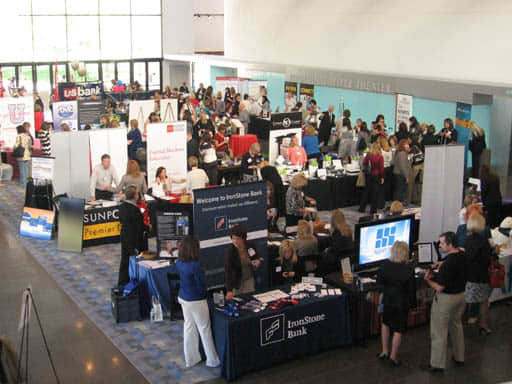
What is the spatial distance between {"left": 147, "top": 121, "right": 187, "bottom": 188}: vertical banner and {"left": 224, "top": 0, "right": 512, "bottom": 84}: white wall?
268 inches

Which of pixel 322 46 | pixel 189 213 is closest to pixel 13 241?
pixel 189 213

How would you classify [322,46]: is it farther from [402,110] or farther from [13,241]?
[13,241]

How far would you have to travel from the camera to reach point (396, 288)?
6.79 m

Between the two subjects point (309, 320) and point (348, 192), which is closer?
point (309, 320)

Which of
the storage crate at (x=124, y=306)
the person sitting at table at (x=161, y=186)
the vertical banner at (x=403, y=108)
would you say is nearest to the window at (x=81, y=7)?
the vertical banner at (x=403, y=108)

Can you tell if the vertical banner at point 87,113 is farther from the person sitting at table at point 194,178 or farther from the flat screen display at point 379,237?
the flat screen display at point 379,237

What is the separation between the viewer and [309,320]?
730 centimetres

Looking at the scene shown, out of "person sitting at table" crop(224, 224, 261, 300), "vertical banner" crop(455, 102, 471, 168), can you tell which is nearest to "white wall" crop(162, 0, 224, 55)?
"vertical banner" crop(455, 102, 471, 168)

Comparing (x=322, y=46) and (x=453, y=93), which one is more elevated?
(x=322, y=46)

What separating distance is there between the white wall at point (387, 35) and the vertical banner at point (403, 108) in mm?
722

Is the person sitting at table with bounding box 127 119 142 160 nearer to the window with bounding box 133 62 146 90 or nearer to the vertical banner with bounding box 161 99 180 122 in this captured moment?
the vertical banner with bounding box 161 99 180 122

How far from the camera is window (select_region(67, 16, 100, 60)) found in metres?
28.7

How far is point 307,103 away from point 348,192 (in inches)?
350

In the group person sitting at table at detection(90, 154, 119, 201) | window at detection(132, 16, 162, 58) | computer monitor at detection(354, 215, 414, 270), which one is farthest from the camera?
window at detection(132, 16, 162, 58)
